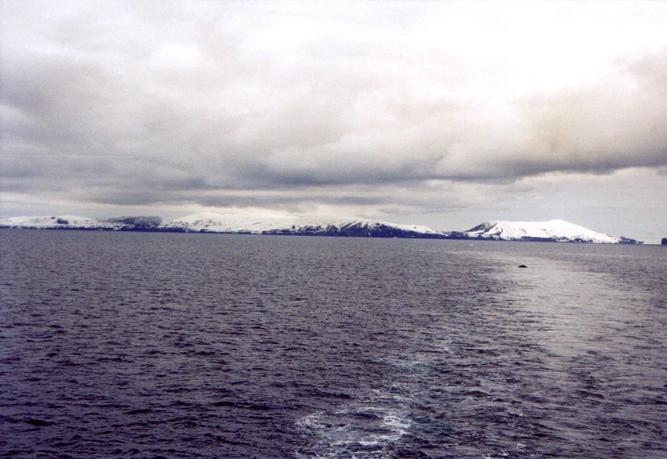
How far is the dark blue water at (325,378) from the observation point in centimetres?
3091

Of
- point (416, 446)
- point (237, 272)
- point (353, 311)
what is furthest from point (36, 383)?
point (237, 272)

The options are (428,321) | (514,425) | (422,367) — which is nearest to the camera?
(514,425)

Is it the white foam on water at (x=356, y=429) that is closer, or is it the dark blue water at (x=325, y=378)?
the white foam on water at (x=356, y=429)

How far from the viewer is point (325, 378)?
42.9m

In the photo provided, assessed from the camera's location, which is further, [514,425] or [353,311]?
[353,311]

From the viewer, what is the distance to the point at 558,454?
29.0 m

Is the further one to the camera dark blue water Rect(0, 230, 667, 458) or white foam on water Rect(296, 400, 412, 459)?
dark blue water Rect(0, 230, 667, 458)

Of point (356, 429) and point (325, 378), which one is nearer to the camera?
point (356, 429)

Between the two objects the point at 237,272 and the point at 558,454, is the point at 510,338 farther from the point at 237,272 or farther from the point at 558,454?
the point at 237,272

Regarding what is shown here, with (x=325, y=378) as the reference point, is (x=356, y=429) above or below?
below

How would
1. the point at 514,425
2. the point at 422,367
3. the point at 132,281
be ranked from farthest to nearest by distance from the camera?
the point at 132,281, the point at 422,367, the point at 514,425

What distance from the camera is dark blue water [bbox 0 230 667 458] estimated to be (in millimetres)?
30909

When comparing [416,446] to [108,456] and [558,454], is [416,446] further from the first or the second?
[108,456]

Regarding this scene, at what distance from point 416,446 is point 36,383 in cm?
3010
